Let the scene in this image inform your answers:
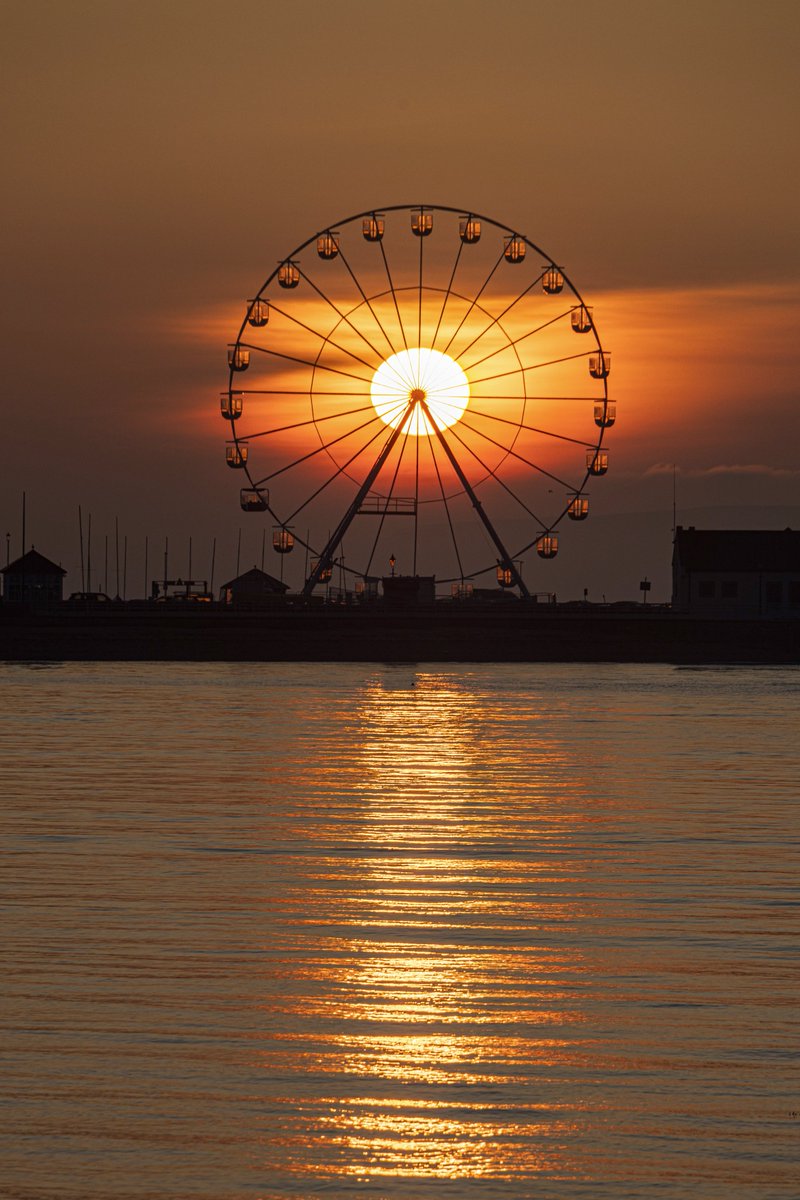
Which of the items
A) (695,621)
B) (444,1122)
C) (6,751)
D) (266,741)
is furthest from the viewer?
(695,621)

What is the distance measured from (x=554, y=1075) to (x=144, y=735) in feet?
72.0

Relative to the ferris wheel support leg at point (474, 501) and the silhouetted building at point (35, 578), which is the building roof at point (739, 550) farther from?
the silhouetted building at point (35, 578)

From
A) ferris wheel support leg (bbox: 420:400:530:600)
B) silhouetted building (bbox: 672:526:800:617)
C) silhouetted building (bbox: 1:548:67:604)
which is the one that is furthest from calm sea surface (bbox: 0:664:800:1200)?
silhouetted building (bbox: 1:548:67:604)

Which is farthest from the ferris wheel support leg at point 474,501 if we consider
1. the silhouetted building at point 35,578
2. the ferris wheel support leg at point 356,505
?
the silhouetted building at point 35,578

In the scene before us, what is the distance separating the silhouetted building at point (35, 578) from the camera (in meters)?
138

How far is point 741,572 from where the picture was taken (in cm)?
9031

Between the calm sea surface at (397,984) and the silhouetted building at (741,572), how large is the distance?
6802 cm

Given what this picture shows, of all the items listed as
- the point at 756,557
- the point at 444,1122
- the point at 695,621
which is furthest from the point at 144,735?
the point at 756,557

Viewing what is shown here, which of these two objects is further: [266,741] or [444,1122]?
[266,741]

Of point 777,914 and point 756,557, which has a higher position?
point 756,557

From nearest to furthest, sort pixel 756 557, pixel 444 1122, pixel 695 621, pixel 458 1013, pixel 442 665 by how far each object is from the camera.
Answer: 1. pixel 444 1122
2. pixel 458 1013
3. pixel 442 665
4. pixel 695 621
5. pixel 756 557

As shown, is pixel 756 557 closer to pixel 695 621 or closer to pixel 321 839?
pixel 695 621

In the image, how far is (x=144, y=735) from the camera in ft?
95.1

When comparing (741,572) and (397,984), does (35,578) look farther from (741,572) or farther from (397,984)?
(397,984)
